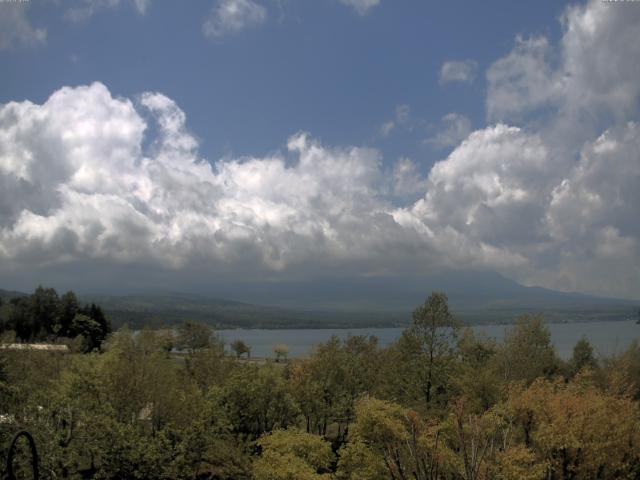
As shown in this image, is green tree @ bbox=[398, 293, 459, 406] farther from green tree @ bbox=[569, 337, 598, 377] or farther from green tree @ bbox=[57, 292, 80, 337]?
green tree @ bbox=[57, 292, 80, 337]

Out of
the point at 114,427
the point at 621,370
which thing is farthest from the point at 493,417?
the point at 621,370

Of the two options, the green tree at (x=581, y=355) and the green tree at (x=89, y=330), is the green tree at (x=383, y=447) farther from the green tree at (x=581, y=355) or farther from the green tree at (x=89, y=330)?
the green tree at (x=89, y=330)


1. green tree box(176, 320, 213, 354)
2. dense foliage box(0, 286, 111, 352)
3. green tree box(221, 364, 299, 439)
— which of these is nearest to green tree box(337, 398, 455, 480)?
green tree box(221, 364, 299, 439)

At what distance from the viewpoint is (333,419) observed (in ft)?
143

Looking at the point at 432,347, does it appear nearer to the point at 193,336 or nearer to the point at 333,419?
the point at 333,419

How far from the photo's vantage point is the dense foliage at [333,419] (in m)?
25.2

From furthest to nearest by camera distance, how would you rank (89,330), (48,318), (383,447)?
(48,318)
(89,330)
(383,447)

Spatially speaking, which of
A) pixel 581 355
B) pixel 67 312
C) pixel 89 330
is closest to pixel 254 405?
pixel 581 355

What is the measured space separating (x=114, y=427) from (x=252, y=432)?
405 inches

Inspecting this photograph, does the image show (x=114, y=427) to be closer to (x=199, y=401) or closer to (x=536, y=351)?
(x=199, y=401)

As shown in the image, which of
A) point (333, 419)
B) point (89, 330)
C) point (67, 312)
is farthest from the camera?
point (67, 312)

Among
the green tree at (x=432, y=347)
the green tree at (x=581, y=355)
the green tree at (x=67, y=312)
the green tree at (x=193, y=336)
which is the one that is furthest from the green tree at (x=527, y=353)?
the green tree at (x=67, y=312)

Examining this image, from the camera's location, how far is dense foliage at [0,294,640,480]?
2516 cm

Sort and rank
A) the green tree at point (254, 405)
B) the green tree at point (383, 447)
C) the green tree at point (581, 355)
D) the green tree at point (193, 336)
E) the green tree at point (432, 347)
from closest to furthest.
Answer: the green tree at point (383, 447)
the green tree at point (254, 405)
the green tree at point (432, 347)
the green tree at point (581, 355)
the green tree at point (193, 336)
